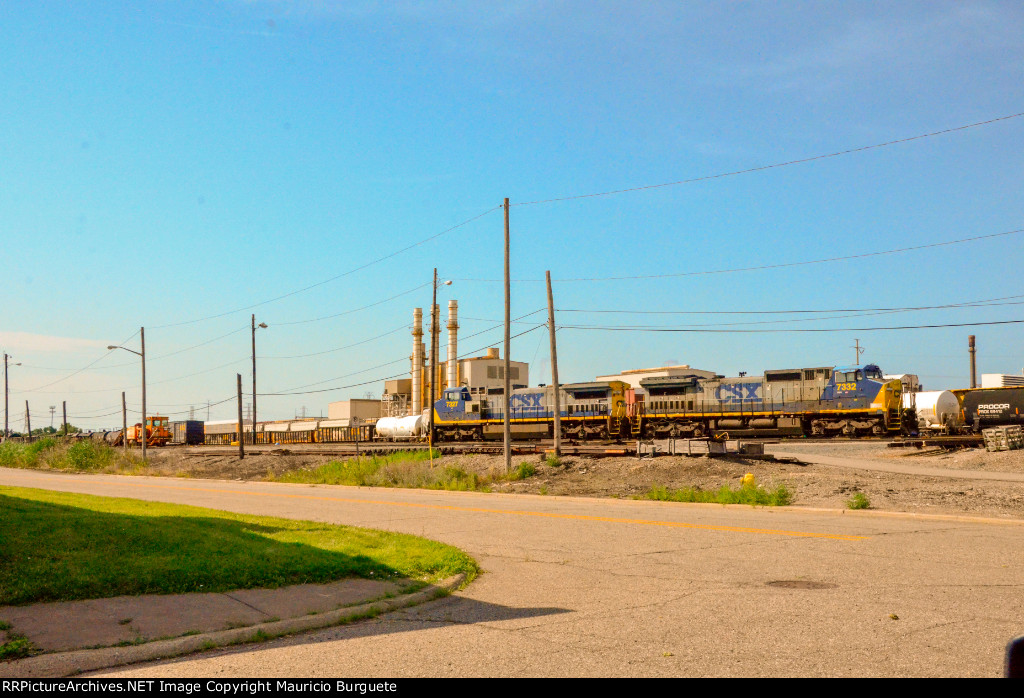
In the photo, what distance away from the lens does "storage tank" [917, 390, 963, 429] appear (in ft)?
157

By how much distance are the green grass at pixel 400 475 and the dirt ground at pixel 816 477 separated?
739 millimetres

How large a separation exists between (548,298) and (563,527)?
1900cm

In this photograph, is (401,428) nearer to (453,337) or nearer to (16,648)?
(453,337)

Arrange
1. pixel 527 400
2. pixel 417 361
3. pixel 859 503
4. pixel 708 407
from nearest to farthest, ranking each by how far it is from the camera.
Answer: pixel 859 503 < pixel 708 407 < pixel 527 400 < pixel 417 361

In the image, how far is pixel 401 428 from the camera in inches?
2537

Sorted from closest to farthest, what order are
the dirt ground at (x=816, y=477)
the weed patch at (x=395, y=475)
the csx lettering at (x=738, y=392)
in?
the dirt ground at (x=816, y=477) → the weed patch at (x=395, y=475) → the csx lettering at (x=738, y=392)

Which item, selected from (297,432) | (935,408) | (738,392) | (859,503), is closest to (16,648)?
(859,503)

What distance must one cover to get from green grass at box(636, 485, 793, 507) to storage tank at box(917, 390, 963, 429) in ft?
99.0

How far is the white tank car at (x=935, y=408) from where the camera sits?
47750 millimetres

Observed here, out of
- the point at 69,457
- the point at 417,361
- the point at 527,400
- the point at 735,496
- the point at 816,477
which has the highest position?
the point at 417,361

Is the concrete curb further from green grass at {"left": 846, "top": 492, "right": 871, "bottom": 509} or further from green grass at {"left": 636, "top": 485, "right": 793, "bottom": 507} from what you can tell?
green grass at {"left": 636, "top": 485, "right": 793, "bottom": 507}

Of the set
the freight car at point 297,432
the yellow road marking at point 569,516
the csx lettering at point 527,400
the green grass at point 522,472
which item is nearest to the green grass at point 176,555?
the yellow road marking at point 569,516

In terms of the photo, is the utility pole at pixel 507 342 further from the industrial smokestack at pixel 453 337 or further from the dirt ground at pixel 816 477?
the industrial smokestack at pixel 453 337

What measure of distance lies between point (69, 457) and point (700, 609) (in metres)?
52.1
